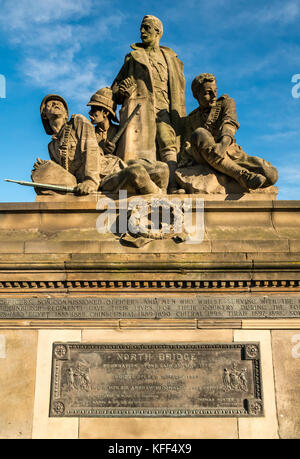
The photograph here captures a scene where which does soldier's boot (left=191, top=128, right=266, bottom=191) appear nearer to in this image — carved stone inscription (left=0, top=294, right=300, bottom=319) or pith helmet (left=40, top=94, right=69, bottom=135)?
carved stone inscription (left=0, top=294, right=300, bottom=319)

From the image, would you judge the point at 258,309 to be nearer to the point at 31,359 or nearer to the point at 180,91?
the point at 31,359

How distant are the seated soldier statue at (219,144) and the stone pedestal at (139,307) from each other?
1.76 metres

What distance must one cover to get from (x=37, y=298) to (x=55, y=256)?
30.9 inches

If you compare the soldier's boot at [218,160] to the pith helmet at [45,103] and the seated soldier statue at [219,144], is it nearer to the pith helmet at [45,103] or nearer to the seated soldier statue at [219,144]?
the seated soldier statue at [219,144]

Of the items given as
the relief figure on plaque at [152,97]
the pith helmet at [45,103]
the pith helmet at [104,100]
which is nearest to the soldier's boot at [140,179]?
the relief figure on plaque at [152,97]

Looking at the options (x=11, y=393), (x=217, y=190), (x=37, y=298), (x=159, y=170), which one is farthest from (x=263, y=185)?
(x=11, y=393)

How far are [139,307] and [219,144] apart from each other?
4.01 metres

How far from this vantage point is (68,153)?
35.0 ft

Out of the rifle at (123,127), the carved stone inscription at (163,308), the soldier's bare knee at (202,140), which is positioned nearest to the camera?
the carved stone inscription at (163,308)

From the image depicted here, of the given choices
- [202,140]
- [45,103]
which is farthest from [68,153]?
[202,140]

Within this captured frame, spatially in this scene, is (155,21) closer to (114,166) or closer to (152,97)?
(152,97)

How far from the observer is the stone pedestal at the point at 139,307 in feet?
25.5

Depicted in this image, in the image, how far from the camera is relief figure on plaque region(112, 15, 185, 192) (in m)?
11.5

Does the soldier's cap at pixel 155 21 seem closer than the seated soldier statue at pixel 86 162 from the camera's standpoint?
No
